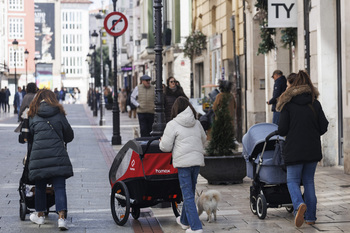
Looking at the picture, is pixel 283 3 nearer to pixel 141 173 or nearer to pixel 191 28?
pixel 141 173

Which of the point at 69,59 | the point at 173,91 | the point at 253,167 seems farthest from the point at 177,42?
the point at 69,59

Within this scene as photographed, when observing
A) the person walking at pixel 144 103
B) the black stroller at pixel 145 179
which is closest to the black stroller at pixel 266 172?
the black stroller at pixel 145 179

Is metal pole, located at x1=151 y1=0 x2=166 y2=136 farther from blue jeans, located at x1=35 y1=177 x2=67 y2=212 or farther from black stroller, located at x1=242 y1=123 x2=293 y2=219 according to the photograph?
blue jeans, located at x1=35 y1=177 x2=67 y2=212

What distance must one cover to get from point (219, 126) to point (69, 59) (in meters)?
162

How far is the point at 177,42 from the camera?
130ft

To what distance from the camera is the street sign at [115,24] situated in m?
21.9

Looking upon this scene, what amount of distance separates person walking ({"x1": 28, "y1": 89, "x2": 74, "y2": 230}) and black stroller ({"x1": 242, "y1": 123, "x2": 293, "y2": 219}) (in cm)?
209

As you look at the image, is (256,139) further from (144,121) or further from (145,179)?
(144,121)

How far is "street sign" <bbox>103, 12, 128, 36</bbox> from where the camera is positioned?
2192 cm

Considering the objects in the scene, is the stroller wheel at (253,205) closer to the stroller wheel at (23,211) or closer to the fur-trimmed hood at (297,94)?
the fur-trimmed hood at (297,94)

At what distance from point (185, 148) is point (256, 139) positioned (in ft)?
5.01

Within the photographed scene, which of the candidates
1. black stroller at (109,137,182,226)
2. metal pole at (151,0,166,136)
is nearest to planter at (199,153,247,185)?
metal pole at (151,0,166,136)

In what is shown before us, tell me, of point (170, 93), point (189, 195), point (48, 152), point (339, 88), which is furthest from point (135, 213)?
point (170, 93)

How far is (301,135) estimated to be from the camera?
28.3ft
